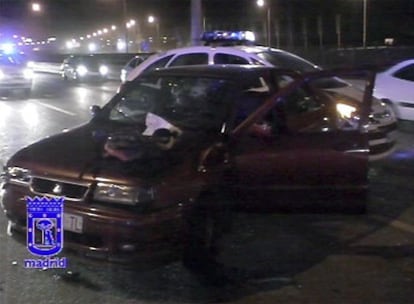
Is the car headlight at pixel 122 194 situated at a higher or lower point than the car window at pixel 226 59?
lower

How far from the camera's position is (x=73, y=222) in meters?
4.87

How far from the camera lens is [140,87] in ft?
21.5

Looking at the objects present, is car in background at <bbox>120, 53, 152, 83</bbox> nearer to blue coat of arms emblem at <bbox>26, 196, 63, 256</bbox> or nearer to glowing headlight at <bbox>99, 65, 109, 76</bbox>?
glowing headlight at <bbox>99, 65, 109, 76</bbox>

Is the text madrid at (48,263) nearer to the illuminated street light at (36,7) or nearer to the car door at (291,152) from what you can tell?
the car door at (291,152)

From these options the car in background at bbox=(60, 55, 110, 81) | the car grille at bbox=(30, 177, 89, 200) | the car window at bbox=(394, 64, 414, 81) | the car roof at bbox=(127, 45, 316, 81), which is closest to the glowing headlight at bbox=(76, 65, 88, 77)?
the car in background at bbox=(60, 55, 110, 81)

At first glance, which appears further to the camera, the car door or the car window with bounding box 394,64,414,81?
the car window with bounding box 394,64,414,81

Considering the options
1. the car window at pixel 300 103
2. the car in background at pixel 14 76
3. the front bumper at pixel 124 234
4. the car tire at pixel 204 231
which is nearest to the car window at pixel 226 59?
the car window at pixel 300 103

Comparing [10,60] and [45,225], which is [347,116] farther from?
[10,60]

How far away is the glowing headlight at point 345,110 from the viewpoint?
22.0ft

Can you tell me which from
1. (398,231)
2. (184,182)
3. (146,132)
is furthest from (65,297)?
(398,231)

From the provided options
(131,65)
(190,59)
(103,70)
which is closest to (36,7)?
(103,70)

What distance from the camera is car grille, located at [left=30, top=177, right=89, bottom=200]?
16.1ft

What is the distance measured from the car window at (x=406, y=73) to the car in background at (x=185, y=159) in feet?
23.2

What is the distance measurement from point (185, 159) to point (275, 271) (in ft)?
3.85
